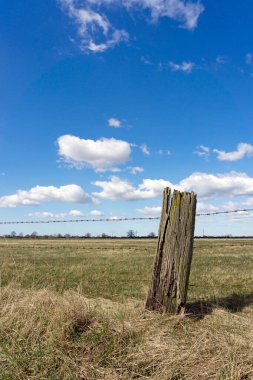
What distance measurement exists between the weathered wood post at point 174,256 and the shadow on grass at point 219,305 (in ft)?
1.34

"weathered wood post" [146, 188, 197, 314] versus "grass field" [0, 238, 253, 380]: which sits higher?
"weathered wood post" [146, 188, 197, 314]

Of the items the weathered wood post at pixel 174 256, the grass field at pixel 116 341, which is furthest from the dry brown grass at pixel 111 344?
the weathered wood post at pixel 174 256

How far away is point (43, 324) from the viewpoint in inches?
216

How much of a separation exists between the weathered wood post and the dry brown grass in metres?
0.38

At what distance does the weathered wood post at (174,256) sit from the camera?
22.5ft

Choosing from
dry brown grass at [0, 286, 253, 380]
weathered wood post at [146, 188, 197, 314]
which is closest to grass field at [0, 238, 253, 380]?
dry brown grass at [0, 286, 253, 380]

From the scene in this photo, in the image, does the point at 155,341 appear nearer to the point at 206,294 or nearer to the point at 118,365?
the point at 118,365

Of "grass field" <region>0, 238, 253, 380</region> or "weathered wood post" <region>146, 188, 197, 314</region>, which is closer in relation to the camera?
"grass field" <region>0, 238, 253, 380</region>

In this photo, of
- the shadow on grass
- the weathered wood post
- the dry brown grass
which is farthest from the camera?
the shadow on grass

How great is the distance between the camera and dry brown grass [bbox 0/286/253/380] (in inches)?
173

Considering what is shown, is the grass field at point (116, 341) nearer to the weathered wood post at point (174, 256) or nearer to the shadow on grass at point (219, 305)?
the shadow on grass at point (219, 305)

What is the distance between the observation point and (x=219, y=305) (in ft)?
26.4

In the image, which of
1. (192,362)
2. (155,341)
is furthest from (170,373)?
(155,341)

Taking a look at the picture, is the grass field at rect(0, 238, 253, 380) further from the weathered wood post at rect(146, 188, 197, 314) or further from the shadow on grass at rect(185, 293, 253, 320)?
the weathered wood post at rect(146, 188, 197, 314)
